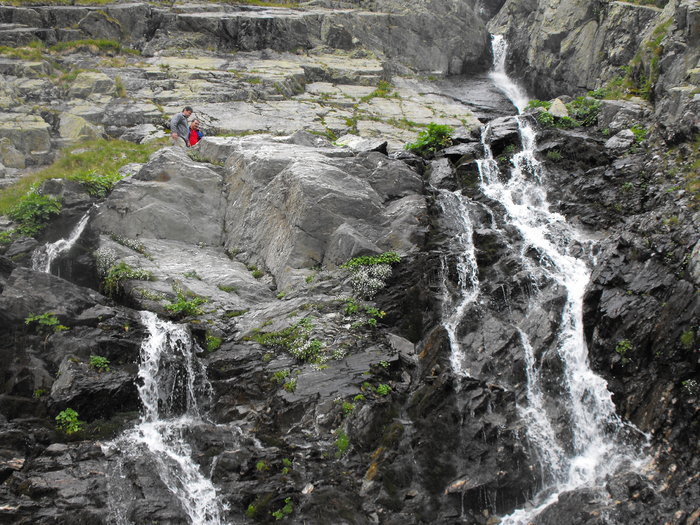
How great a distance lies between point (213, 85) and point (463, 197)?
47.1 ft

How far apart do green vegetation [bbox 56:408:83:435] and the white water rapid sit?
7.32 metres

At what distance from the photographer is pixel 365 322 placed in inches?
462

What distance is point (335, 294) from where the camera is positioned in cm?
1242

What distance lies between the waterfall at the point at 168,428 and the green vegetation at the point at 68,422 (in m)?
0.74

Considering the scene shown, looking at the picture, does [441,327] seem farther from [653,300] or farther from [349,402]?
[653,300]

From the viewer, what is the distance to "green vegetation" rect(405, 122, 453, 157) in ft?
62.8

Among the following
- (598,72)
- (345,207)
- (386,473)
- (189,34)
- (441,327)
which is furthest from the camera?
(189,34)

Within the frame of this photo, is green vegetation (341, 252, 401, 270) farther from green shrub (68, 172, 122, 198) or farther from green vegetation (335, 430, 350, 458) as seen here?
green shrub (68, 172, 122, 198)

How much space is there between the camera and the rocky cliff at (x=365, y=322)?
8.71m

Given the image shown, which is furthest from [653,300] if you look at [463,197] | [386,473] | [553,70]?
[553,70]

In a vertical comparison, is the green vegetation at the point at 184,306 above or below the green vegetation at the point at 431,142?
below

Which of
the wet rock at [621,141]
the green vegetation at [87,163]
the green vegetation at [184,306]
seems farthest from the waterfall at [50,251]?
the wet rock at [621,141]

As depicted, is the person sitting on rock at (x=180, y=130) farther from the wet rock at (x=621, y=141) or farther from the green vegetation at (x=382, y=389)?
the wet rock at (x=621, y=141)

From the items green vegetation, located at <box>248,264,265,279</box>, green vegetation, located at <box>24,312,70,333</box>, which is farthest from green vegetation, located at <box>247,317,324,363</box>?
green vegetation, located at <box>24,312,70,333</box>
